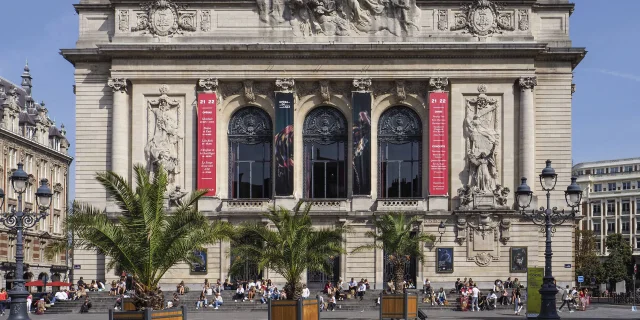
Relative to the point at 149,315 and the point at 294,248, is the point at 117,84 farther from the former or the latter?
A: the point at 149,315

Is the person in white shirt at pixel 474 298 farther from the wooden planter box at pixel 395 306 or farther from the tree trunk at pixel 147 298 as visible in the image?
the tree trunk at pixel 147 298

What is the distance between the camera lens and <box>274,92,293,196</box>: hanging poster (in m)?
70.5

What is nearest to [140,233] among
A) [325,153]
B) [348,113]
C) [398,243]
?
[398,243]

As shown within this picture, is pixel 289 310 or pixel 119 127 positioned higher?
pixel 119 127

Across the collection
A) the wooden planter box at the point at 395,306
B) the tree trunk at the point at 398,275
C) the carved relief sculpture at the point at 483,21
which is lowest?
the wooden planter box at the point at 395,306

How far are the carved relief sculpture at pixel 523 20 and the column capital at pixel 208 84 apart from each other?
18.7 metres

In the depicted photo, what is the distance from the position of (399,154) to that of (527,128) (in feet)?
26.1

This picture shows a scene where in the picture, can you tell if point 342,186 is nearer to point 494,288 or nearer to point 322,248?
point 494,288

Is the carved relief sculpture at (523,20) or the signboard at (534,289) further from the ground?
the carved relief sculpture at (523,20)

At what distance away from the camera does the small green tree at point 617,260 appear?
117312 mm

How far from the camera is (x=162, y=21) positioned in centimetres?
7125

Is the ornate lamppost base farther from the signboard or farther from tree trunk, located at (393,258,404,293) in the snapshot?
tree trunk, located at (393,258,404,293)

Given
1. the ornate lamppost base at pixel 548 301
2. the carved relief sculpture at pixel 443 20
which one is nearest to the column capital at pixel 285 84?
the carved relief sculpture at pixel 443 20

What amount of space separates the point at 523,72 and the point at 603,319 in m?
20.8
